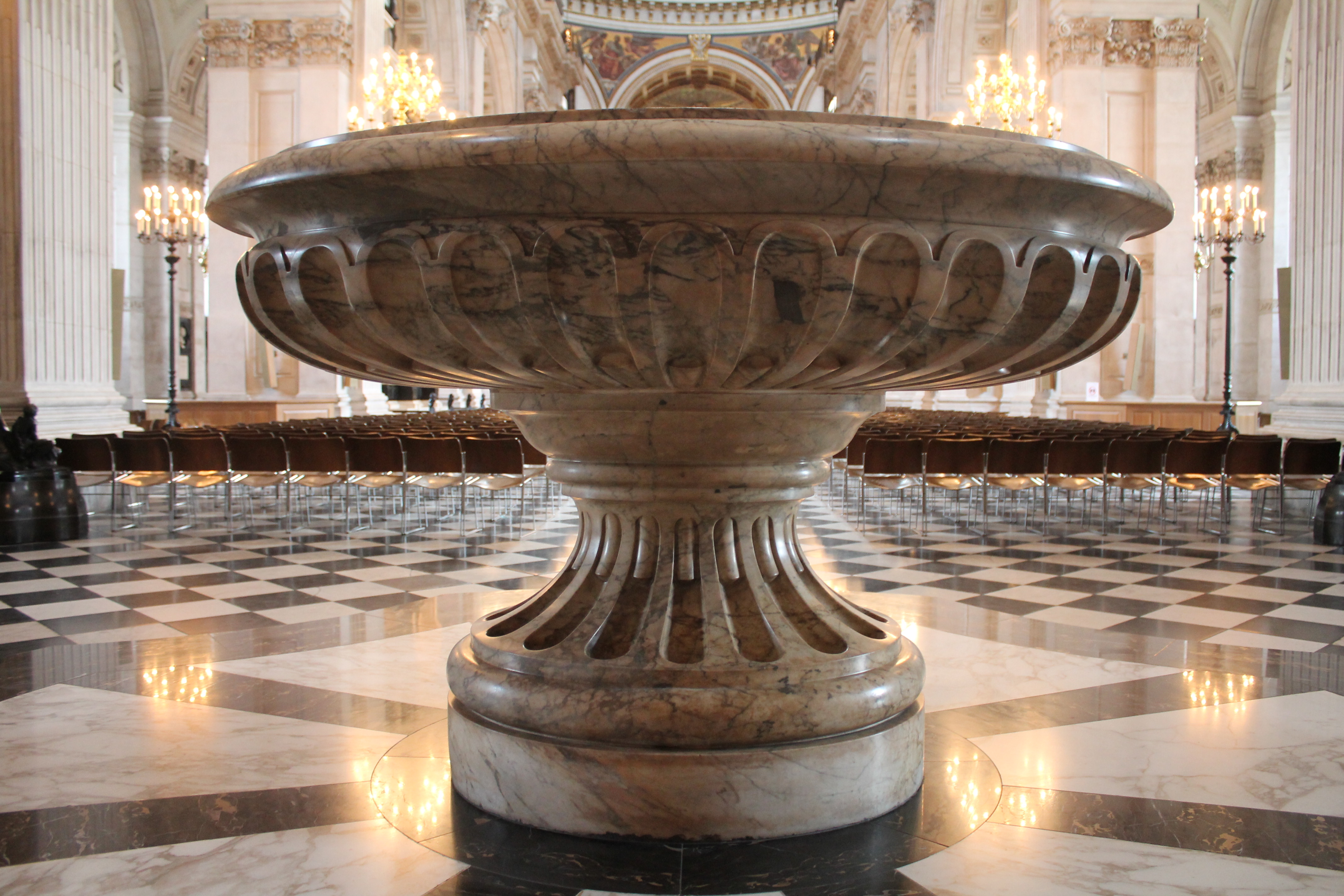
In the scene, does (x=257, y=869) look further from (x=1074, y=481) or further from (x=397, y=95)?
(x=397, y=95)

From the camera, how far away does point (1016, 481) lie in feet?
24.1

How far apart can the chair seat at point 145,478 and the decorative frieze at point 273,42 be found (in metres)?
9.45

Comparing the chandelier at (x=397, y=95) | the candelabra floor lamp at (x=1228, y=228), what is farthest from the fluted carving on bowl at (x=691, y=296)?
the chandelier at (x=397, y=95)

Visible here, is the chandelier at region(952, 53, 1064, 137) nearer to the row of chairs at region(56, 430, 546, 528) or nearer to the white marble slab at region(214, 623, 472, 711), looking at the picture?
the row of chairs at region(56, 430, 546, 528)

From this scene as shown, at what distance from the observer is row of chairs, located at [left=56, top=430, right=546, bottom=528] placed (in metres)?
7.13

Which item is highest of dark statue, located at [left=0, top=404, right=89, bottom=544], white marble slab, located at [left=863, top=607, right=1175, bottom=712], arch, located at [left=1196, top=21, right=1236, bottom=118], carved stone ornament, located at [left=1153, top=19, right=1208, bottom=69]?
arch, located at [left=1196, top=21, right=1236, bottom=118]

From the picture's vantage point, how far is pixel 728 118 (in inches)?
62.3

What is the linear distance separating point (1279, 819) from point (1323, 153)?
8864 millimetres

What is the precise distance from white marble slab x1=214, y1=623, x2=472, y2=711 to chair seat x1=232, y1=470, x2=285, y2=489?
4.24 meters

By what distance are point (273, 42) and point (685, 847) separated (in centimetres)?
1571

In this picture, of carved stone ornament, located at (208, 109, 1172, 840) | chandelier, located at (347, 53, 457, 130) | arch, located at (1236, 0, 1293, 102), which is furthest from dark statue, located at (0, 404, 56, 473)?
arch, located at (1236, 0, 1293, 102)

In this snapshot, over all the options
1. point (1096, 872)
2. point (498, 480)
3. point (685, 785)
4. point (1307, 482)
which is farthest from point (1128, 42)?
point (685, 785)

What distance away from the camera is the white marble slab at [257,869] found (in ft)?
5.52

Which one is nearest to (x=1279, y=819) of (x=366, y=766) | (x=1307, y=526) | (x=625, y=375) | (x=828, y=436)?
(x=828, y=436)
